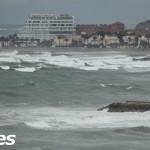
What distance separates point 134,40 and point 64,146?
372 ft

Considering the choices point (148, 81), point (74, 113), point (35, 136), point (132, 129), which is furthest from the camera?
point (148, 81)

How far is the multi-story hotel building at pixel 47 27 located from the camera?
149875 mm

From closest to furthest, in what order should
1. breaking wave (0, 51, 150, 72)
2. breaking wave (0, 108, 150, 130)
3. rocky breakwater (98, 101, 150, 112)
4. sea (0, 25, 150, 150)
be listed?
sea (0, 25, 150, 150), breaking wave (0, 108, 150, 130), rocky breakwater (98, 101, 150, 112), breaking wave (0, 51, 150, 72)

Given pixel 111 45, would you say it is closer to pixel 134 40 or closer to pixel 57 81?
pixel 134 40

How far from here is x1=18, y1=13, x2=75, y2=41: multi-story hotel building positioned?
149875 mm

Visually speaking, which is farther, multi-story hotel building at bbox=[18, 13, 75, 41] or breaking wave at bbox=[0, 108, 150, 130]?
multi-story hotel building at bbox=[18, 13, 75, 41]

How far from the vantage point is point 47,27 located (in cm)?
15025

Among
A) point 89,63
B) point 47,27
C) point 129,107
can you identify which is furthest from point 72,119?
point 47,27

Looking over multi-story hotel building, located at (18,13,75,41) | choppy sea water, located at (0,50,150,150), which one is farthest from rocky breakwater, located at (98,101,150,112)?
multi-story hotel building, located at (18,13,75,41)

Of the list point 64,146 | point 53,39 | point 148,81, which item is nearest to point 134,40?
point 53,39

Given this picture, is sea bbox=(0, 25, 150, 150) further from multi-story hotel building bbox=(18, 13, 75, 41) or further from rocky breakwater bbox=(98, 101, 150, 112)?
multi-story hotel building bbox=(18, 13, 75, 41)

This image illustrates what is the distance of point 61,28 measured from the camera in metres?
152

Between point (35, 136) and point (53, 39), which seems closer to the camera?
point (35, 136)

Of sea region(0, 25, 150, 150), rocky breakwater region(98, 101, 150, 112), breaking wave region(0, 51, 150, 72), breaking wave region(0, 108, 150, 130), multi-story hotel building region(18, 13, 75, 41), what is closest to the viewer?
sea region(0, 25, 150, 150)
